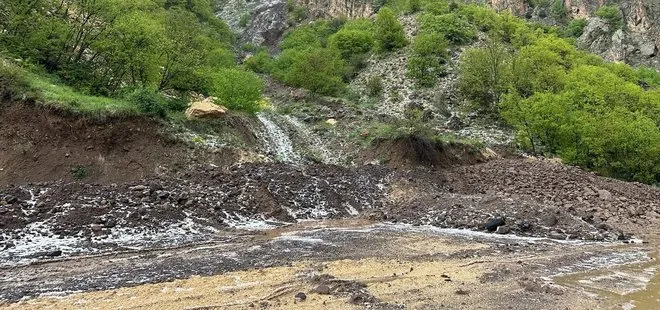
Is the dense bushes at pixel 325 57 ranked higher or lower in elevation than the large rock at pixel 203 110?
higher

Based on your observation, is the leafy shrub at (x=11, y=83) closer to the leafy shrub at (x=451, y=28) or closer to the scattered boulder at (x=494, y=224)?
the scattered boulder at (x=494, y=224)

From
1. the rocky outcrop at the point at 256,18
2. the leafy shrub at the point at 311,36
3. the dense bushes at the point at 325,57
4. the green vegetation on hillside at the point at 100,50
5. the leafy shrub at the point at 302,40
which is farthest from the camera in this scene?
the rocky outcrop at the point at 256,18

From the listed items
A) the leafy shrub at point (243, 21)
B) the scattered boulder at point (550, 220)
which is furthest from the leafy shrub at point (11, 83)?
the leafy shrub at point (243, 21)

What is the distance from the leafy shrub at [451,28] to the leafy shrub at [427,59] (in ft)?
10.2

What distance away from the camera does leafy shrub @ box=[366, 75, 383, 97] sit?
54.8 m

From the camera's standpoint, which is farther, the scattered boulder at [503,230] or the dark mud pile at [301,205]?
the scattered boulder at [503,230]

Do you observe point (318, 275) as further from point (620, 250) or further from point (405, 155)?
point (405, 155)

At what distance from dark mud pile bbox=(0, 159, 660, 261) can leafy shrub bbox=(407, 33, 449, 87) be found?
25021 millimetres

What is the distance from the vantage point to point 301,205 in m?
22.9

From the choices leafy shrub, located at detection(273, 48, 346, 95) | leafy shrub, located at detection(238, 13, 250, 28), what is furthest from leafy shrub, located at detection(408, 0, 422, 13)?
leafy shrub, located at detection(238, 13, 250, 28)

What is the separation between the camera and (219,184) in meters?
22.4

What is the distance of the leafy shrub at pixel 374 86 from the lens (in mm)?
54812

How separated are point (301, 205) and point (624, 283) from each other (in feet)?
45.6

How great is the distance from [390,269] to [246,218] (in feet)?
30.7
